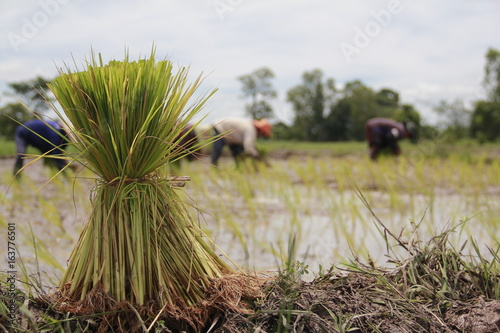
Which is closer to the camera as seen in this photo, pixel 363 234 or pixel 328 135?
pixel 363 234

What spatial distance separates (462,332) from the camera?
1.25 metres

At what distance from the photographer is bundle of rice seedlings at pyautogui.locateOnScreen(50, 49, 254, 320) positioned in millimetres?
1211

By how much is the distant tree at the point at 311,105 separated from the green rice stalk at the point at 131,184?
30675 mm

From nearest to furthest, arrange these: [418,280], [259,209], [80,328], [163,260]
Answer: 1. [80,328]
2. [163,260]
3. [418,280]
4. [259,209]

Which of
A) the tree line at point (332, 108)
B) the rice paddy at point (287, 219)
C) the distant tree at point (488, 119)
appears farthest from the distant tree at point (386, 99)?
the rice paddy at point (287, 219)

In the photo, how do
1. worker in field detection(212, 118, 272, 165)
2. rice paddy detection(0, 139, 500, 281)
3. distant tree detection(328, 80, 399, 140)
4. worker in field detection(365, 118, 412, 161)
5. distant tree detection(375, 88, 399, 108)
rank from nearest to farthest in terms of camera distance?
rice paddy detection(0, 139, 500, 281) → worker in field detection(212, 118, 272, 165) → worker in field detection(365, 118, 412, 161) → distant tree detection(328, 80, 399, 140) → distant tree detection(375, 88, 399, 108)

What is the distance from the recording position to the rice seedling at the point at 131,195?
121 centimetres

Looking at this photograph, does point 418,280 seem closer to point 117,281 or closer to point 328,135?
point 117,281

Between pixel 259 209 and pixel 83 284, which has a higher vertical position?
pixel 83 284

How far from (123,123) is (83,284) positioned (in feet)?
1.56

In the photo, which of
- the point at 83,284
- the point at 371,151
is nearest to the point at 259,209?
the point at 83,284

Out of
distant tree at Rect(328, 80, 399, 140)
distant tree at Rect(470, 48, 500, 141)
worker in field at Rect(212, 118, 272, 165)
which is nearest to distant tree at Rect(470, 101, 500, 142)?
distant tree at Rect(470, 48, 500, 141)

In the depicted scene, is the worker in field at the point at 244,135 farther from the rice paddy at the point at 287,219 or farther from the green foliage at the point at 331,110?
the green foliage at the point at 331,110

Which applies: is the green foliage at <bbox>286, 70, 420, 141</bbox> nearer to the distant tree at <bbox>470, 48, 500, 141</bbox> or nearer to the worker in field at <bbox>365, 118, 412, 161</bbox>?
the distant tree at <bbox>470, 48, 500, 141</bbox>
